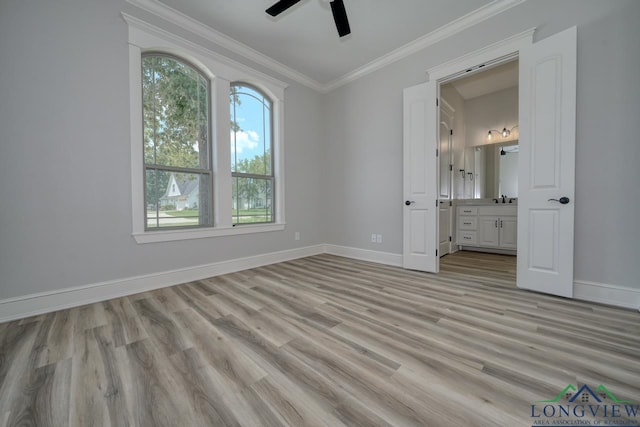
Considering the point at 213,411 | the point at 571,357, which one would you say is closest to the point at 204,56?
the point at 213,411

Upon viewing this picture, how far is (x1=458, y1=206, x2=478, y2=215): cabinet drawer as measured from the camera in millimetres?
4742

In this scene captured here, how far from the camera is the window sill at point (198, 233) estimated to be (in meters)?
2.61

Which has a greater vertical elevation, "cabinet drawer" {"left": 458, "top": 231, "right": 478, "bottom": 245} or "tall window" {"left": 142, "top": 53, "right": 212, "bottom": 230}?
"tall window" {"left": 142, "top": 53, "right": 212, "bottom": 230}

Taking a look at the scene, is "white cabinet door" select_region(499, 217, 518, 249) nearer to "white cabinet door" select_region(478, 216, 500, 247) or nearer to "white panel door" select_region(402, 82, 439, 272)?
"white cabinet door" select_region(478, 216, 500, 247)

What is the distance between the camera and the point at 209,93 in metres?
3.19

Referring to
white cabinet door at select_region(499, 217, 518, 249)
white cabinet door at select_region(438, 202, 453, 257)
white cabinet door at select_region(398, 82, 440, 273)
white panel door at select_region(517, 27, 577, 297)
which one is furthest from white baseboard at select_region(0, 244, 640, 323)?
white cabinet door at select_region(499, 217, 518, 249)

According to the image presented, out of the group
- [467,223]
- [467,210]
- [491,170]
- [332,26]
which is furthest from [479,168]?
[332,26]

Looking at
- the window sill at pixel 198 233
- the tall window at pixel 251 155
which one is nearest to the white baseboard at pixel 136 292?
the window sill at pixel 198 233

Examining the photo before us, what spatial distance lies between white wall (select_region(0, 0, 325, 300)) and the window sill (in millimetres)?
87

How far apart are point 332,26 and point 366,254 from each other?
10.5 ft

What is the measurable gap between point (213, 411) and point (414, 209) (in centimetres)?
302

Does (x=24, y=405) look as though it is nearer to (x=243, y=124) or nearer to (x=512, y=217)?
(x=243, y=124)

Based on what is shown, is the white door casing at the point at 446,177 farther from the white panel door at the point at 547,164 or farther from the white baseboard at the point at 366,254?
the white panel door at the point at 547,164

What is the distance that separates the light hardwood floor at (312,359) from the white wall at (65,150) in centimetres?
45
